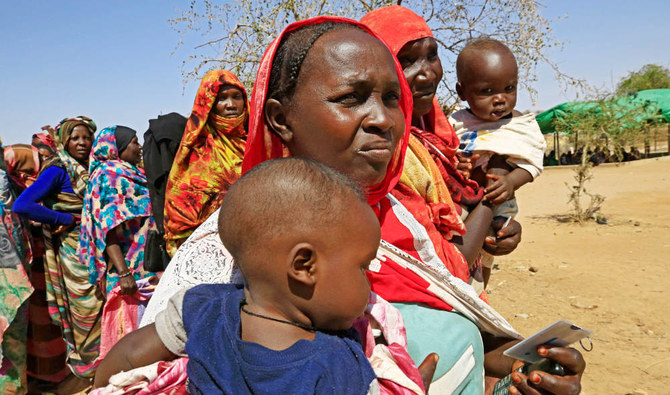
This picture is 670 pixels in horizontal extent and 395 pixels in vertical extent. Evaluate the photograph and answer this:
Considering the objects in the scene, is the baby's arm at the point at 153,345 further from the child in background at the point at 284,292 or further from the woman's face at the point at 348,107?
the woman's face at the point at 348,107

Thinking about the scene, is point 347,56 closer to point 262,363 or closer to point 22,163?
point 262,363

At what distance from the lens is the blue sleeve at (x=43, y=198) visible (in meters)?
4.91

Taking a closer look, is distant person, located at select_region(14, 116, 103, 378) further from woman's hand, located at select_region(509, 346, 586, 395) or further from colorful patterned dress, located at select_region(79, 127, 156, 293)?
woman's hand, located at select_region(509, 346, 586, 395)

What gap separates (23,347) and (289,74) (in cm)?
519

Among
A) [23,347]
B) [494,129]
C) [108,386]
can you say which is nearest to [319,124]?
[108,386]

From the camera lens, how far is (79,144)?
5.45m

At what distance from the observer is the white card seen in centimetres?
146

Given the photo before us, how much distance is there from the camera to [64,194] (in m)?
5.27

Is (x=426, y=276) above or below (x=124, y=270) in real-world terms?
above

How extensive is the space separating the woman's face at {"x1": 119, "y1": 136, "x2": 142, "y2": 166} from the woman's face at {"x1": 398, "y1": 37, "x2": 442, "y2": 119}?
3769 mm

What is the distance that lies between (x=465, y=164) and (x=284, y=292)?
5.08ft

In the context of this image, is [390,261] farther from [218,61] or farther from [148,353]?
[218,61]

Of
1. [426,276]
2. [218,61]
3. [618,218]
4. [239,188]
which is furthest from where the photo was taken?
[618,218]

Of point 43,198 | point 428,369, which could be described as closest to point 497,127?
point 428,369
